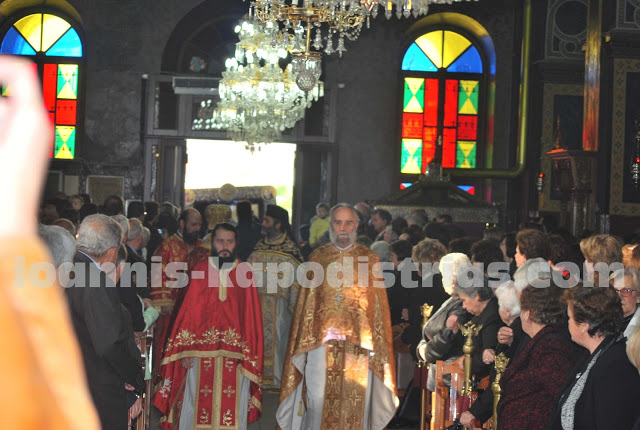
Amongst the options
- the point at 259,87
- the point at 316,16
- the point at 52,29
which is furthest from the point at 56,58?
the point at 316,16

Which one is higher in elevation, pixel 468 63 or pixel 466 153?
pixel 468 63

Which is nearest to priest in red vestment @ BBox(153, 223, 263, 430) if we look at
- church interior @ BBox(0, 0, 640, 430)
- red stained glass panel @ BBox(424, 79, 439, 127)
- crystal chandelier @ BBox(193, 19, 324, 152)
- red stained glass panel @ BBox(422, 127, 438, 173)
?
crystal chandelier @ BBox(193, 19, 324, 152)

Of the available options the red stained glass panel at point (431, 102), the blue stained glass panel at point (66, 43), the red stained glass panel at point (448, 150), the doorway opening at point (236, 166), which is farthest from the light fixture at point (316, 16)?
the doorway opening at point (236, 166)

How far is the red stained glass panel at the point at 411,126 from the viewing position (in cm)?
1958

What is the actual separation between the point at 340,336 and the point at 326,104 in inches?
505

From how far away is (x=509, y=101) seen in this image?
1930cm

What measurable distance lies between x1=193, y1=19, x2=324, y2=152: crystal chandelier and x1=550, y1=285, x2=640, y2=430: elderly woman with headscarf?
8.05m

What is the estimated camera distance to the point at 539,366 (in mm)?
4199

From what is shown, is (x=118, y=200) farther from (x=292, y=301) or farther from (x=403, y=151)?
(x=403, y=151)

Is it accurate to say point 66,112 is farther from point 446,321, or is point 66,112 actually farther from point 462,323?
point 462,323

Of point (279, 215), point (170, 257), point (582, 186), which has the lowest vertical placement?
point (170, 257)

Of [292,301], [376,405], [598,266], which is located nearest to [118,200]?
[292,301]

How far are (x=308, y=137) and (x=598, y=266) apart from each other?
13.5 metres

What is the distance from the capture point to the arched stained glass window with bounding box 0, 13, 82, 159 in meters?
19.0
